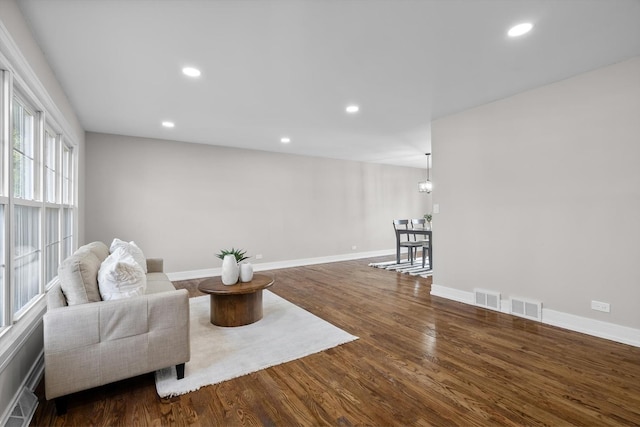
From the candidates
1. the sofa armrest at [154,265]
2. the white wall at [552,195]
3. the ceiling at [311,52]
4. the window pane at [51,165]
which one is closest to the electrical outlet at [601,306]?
the white wall at [552,195]

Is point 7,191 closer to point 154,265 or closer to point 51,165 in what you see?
point 51,165

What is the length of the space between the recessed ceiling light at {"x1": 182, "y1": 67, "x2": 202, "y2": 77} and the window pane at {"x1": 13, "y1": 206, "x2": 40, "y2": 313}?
1.71 metres

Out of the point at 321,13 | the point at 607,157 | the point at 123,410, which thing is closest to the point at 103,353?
the point at 123,410

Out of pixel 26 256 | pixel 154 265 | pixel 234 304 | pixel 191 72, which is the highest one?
pixel 191 72

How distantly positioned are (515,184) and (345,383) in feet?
9.78

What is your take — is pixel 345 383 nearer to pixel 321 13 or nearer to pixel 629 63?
pixel 321 13

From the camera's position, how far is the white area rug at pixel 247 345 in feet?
7.14

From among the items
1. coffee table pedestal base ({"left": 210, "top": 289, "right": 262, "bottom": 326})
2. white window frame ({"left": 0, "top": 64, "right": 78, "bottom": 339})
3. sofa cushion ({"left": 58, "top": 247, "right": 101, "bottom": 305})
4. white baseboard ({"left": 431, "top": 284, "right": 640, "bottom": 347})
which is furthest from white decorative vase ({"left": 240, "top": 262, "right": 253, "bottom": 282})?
white baseboard ({"left": 431, "top": 284, "right": 640, "bottom": 347})

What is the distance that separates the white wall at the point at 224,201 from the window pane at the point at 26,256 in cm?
261

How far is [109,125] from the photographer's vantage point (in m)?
4.47

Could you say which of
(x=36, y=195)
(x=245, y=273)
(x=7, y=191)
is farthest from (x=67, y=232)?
(x=245, y=273)

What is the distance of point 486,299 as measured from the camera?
12.2 ft

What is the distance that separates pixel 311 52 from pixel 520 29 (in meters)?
1.59

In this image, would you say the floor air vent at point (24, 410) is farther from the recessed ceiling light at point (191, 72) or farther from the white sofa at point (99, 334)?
the recessed ceiling light at point (191, 72)
